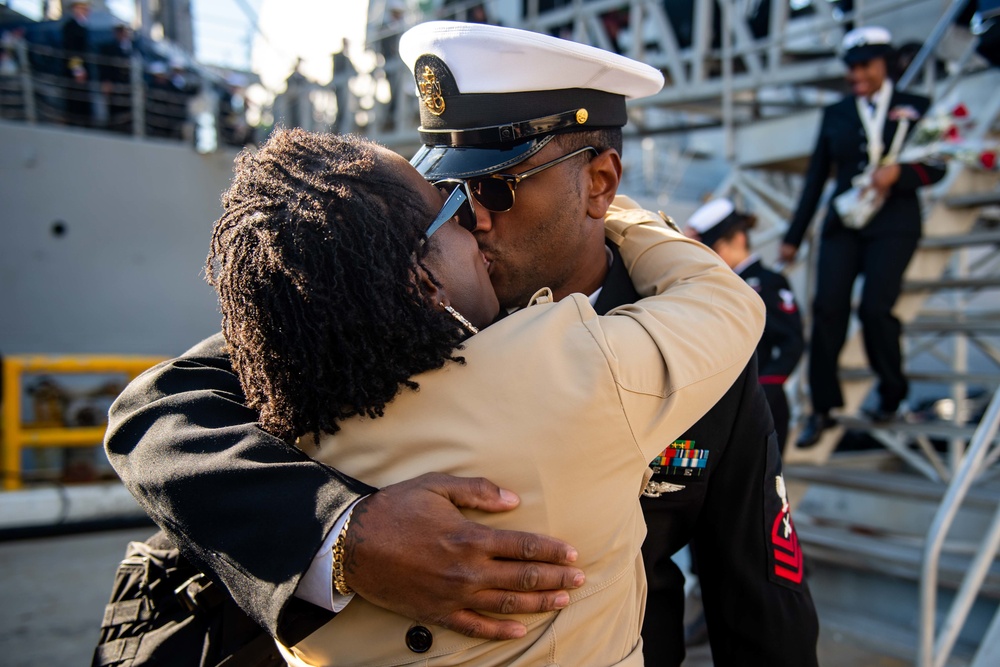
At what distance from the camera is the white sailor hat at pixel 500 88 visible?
1.45m

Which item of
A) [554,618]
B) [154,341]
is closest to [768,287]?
[554,618]

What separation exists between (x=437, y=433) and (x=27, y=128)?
9.81 m

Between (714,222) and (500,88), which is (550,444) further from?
(714,222)

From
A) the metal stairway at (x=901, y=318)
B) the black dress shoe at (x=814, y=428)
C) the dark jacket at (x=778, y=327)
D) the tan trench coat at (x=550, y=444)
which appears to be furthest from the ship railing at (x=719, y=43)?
the tan trench coat at (x=550, y=444)

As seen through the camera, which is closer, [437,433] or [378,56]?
[437,433]

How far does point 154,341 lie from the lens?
370 inches

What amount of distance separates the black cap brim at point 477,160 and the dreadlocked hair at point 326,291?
0.34 meters

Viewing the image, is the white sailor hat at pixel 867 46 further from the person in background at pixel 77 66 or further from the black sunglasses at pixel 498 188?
the person in background at pixel 77 66

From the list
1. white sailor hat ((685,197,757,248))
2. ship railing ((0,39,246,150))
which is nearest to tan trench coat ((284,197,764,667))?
white sailor hat ((685,197,757,248))

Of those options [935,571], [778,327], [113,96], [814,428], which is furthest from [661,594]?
[113,96]

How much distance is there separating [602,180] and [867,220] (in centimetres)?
288

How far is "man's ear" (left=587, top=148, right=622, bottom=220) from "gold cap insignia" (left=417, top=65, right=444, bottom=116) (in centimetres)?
32

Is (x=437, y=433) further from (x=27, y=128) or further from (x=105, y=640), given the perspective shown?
(x=27, y=128)

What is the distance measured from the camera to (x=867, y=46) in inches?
160
